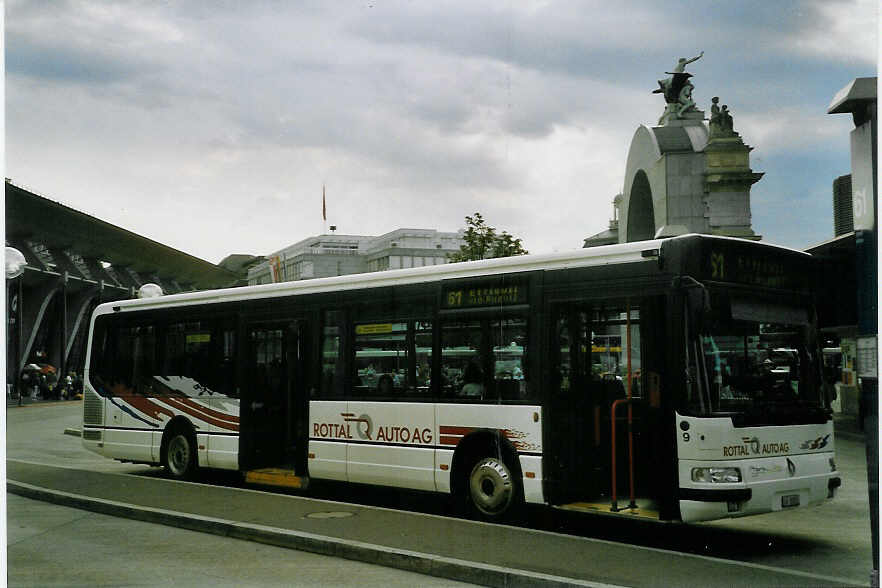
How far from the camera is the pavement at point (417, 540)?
7.44 m

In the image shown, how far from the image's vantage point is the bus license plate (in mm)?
8745

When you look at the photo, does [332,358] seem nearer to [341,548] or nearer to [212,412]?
[212,412]

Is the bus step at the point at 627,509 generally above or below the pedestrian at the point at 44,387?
above

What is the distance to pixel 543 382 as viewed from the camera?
32.9ft

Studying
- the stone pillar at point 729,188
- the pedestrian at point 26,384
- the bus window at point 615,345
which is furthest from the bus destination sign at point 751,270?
the pedestrian at point 26,384

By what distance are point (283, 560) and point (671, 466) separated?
3.63m

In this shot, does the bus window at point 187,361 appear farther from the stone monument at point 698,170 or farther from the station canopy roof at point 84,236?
the stone monument at point 698,170

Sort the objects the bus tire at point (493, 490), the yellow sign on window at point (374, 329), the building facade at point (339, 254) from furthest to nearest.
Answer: the building facade at point (339, 254), the yellow sign on window at point (374, 329), the bus tire at point (493, 490)

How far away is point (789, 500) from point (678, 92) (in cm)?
3043

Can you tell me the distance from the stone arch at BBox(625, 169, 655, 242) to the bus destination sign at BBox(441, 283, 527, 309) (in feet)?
96.3

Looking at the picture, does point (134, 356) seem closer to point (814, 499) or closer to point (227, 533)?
point (227, 533)

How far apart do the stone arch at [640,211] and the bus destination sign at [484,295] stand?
29.3 meters

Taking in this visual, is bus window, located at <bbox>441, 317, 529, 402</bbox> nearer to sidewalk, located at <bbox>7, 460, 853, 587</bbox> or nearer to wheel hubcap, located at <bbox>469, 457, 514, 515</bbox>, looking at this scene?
wheel hubcap, located at <bbox>469, 457, 514, 515</bbox>

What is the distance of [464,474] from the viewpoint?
1091 cm
